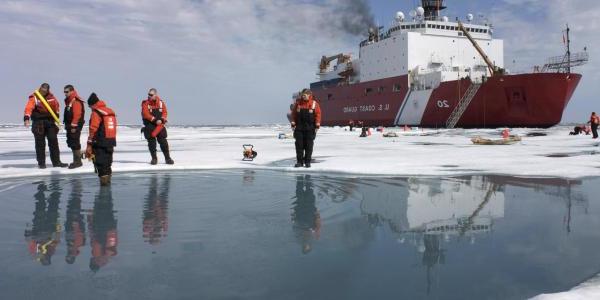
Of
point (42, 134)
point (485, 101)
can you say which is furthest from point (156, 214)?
point (485, 101)

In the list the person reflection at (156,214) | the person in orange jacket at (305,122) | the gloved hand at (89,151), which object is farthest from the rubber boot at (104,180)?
the person in orange jacket at (305,122)

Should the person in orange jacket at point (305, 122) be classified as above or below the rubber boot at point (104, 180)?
above

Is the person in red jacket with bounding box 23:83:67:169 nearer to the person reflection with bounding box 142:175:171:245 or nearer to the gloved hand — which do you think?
the gloved hand

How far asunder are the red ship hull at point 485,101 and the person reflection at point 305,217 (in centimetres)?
2335

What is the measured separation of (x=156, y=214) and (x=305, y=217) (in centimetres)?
122

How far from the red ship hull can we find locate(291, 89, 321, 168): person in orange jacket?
2104 cm

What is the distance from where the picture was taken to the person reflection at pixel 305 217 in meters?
2.89

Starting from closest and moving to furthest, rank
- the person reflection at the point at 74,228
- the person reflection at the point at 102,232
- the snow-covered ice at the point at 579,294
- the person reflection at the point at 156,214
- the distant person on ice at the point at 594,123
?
the snow-covered ice at the point at 579,294, the person reflection at the point at 102,232, the person reflection at the point at 74,228, the person reflection at the point at 156,214, the distant person on ice at the point at 594,123

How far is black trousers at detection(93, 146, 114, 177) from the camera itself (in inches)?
212

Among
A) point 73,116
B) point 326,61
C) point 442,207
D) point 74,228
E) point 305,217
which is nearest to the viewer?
point 74,228

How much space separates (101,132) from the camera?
18.4ft

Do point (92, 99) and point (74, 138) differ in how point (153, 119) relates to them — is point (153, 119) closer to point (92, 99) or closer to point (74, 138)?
point (74, 138)

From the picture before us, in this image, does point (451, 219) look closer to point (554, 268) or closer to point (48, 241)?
point (554, 268)

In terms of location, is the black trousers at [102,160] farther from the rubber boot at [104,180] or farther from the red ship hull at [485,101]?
the red ship hull at [485,101]
